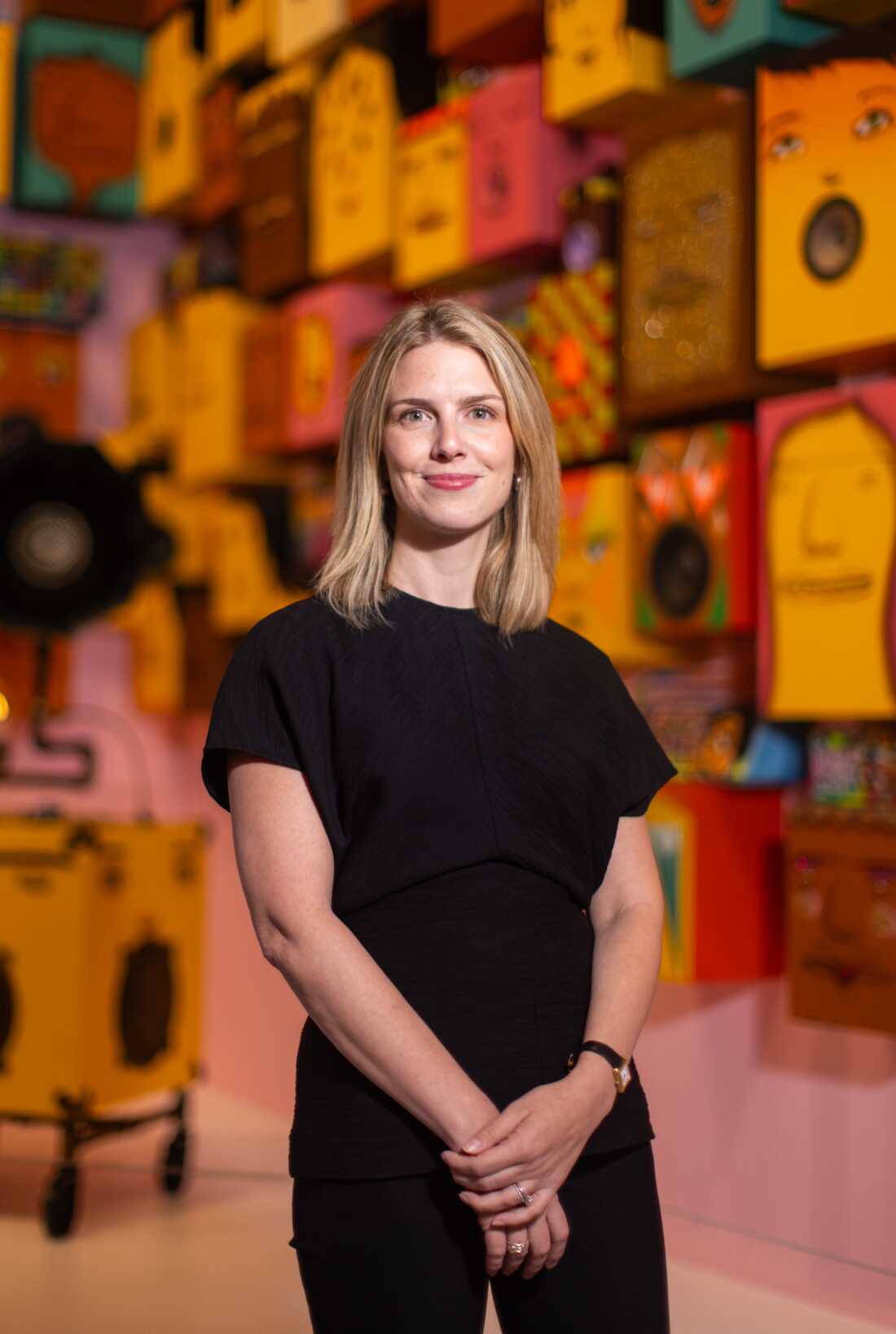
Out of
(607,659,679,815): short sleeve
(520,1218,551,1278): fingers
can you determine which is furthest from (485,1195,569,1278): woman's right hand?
(607,659,679,815): short sleeve

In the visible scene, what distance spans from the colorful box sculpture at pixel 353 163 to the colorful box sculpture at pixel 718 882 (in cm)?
146

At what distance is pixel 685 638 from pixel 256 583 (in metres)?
1.40

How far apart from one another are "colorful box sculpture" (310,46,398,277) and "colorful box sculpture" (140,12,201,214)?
0.84 metres

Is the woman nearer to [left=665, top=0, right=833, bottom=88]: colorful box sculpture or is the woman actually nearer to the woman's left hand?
the woman's left hand

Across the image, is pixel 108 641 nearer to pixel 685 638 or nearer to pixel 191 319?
pixel 191 319

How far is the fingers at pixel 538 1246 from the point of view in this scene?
1.22 meters

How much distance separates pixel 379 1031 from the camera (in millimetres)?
1237

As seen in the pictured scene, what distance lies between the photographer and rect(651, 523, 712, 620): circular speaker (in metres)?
2.67

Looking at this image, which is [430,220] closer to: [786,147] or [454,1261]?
[786,147]

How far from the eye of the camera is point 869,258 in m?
2.31

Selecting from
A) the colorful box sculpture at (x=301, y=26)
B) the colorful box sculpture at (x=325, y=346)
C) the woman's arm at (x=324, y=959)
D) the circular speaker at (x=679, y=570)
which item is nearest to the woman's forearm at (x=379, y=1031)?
the woman's arm at (x=324, y=959)

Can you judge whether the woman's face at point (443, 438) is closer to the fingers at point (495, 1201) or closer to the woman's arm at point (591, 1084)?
the woman's arm at point (591, 1084)

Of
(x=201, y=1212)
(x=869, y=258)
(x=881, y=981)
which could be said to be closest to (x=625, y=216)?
(x=869, y=258)

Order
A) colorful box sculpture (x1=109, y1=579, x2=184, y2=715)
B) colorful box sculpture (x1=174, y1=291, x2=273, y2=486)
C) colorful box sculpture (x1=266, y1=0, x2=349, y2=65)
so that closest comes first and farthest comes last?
1. colorful box sculpture (x1=266, y1=0, x2=349, y2=65)
2. colorful box sculpture (x1=174, y1=291, x2=273, y2=486)
3. colorful box sculpture (x1=109, y1=579, x2=184, y2=715)
